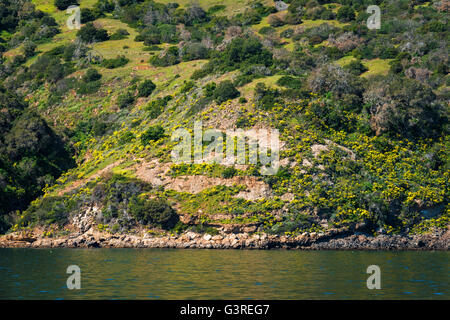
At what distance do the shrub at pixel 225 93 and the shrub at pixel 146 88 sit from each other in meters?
15.5

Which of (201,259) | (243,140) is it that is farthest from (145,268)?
(243,140)

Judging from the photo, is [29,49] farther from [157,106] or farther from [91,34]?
[157,106]

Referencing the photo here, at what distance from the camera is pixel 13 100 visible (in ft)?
275

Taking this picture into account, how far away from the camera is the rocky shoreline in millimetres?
55812

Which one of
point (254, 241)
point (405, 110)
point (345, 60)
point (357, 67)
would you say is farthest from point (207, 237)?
point (345, 60)

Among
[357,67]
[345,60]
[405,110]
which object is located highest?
[345,60]

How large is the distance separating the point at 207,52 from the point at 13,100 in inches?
1449

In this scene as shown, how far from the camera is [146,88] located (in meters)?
87.2

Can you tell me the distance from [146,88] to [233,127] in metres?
23.6

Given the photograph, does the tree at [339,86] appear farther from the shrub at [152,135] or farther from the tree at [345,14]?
the tree at [345,14]

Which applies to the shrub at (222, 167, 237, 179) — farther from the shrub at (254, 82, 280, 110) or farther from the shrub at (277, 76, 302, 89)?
the shrub at (277, 76, 302, 89)

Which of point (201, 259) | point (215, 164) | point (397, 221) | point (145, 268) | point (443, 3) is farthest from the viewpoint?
point (443, 3)

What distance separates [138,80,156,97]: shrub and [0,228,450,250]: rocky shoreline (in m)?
33.5

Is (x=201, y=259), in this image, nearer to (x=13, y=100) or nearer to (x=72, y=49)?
(x=13, y=100)
